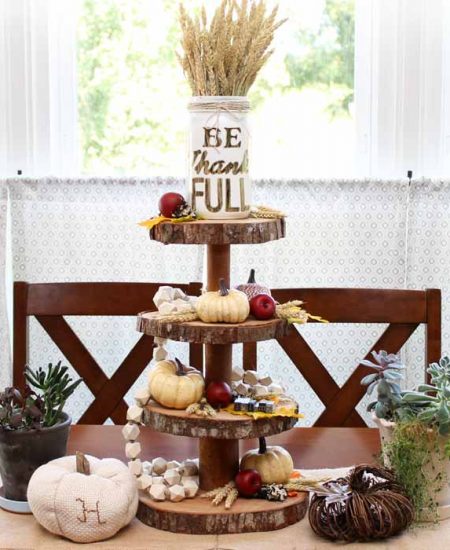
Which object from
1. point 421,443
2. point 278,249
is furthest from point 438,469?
point 278,249

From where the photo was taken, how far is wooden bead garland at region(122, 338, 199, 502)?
1.45 m

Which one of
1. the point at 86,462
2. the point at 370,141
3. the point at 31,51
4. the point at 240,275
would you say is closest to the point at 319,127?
the point at 370,141

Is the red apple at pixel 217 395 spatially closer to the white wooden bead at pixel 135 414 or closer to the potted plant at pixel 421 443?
the white wooden bead at pixel 135 414

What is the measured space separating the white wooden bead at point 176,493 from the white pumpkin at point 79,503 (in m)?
0.06

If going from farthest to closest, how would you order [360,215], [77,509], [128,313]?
[360,215] → [128,313] → [77,509]

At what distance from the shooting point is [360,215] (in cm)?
278

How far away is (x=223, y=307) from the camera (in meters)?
1.42

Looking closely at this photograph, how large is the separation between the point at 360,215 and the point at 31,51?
1.07 m

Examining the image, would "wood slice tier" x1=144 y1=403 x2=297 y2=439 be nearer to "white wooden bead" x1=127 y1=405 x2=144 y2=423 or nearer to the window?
"white wooden bead" x1=127 y1=405 x2=144 y2=423

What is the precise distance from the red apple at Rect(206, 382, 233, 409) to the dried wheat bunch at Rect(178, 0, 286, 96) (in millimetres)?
437

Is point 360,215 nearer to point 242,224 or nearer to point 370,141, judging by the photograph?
point 370,141

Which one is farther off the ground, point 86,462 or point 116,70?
point 116,70

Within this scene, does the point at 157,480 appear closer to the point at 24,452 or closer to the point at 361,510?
the point at 24,452

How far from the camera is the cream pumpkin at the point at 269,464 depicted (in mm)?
1486
